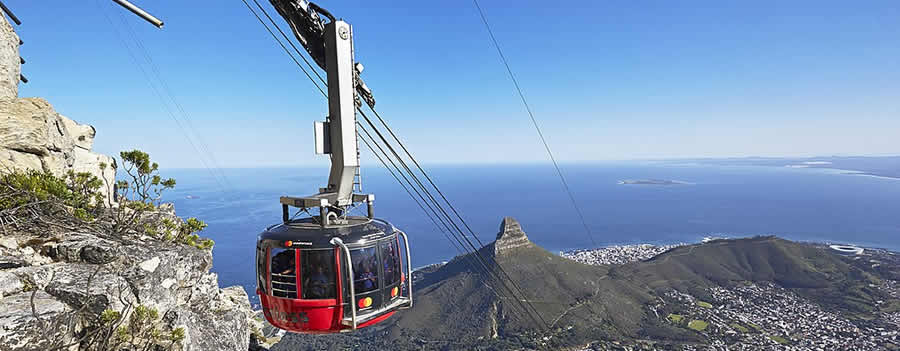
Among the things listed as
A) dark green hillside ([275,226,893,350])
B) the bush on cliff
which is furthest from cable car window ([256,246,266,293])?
dark green hillside ([275,226,893,350])

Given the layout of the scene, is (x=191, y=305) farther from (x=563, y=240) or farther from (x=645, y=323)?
(x=563, y=240)

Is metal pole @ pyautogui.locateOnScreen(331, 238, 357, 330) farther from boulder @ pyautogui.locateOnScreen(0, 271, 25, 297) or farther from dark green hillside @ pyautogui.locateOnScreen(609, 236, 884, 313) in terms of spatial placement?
dark green hillside @ pyautogui.locateOnScreen(609, 236, 884, 313)

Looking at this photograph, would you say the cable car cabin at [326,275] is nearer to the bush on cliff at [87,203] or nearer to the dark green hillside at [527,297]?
the bush on cliff at [87,203]

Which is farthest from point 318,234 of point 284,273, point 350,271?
point 284,273

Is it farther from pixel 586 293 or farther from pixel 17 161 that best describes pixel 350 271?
pixel 586 293

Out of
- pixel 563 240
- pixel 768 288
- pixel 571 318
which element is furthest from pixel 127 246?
pixel 563 240

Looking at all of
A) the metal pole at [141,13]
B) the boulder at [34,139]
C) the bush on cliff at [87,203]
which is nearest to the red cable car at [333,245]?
the metal pole at [141,13]
